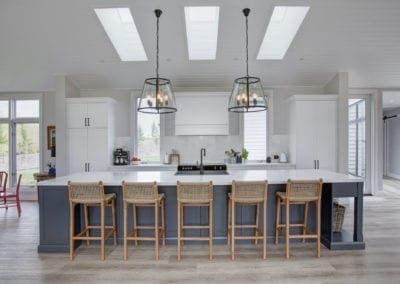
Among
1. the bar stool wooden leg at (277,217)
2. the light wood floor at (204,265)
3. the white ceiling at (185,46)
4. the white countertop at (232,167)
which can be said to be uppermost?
the white ceiling at (185,46)

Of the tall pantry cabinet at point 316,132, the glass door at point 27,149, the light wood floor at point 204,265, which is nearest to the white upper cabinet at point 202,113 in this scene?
the tall pantry cabinet at point 316,132

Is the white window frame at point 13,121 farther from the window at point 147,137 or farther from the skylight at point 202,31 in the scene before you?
the skylight at point 202,31

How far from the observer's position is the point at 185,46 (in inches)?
191

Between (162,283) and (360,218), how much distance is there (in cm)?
252

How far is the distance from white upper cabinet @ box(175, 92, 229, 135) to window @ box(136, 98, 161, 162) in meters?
0.72

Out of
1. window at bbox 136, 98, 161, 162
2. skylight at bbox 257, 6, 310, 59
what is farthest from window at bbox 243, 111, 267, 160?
window at bbox 136, 98, 161, 162

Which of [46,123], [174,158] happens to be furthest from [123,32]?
[46,123]

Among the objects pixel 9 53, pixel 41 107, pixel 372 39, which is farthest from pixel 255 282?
pixel 41 107

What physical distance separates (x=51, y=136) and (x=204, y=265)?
514 centimetres

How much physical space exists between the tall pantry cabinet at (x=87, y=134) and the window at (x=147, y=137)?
896 mm

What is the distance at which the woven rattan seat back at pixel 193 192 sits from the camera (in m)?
3.03

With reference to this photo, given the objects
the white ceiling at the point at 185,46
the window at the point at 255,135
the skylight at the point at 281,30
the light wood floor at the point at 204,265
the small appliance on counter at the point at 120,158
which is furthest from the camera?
the window at the point at 255,135

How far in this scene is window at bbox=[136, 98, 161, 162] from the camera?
6270 millimetres

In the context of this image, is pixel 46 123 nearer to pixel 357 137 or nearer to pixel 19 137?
pixel 19 137
